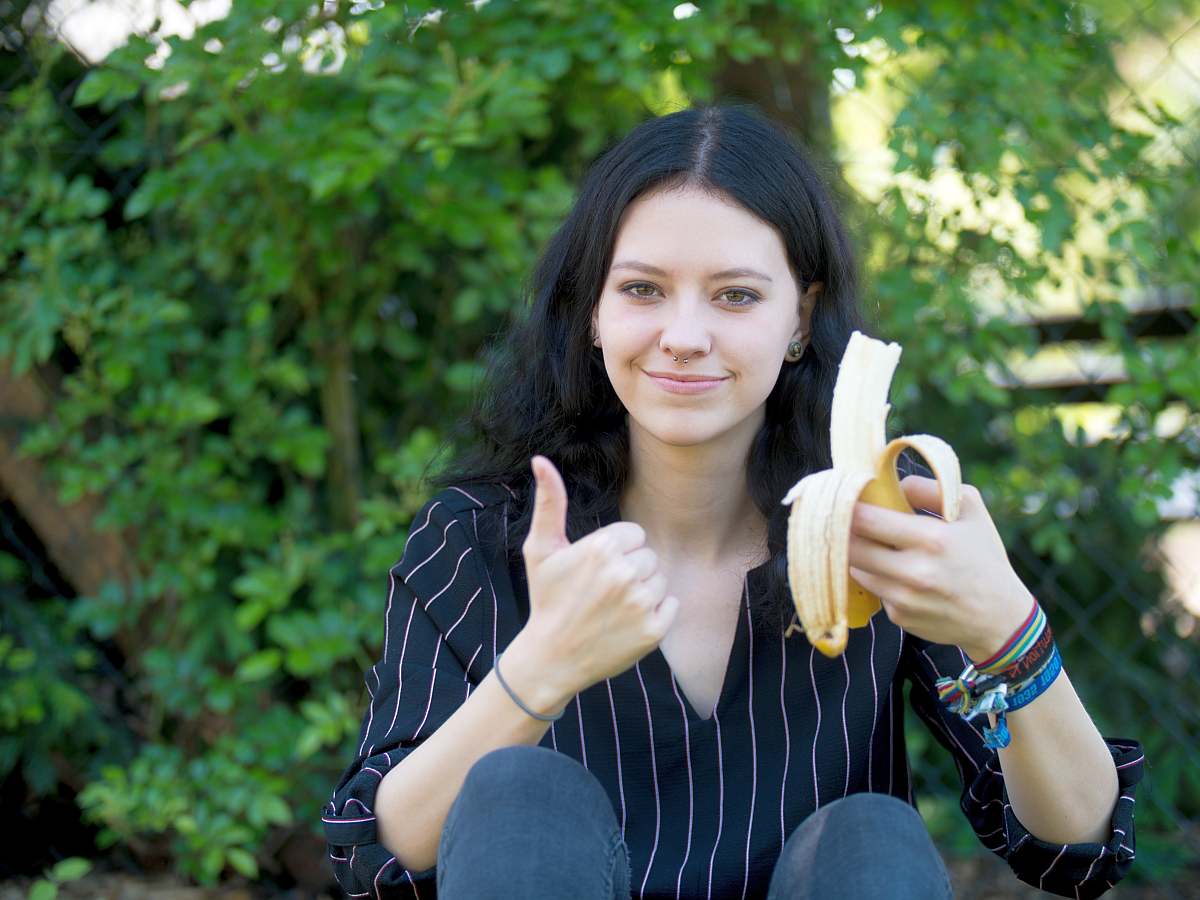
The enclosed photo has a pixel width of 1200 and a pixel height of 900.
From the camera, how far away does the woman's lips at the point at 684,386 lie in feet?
4.73

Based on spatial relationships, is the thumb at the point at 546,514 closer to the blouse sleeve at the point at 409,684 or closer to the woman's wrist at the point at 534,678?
the woman's wrist at the point at 534,678

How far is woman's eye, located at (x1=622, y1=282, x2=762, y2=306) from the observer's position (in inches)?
57.6

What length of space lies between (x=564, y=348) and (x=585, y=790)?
0.63 m

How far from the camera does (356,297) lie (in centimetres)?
234

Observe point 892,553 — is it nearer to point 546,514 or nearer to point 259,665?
point 546,514

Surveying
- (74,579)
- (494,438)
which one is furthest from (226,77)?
(74,579)

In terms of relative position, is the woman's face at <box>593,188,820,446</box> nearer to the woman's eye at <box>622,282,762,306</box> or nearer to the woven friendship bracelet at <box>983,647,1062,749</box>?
the woman's eye at <box>622,282,762,306</box>

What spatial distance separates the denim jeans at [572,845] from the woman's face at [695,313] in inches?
16.6

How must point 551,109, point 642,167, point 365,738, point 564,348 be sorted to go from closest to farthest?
point 365,738 < point 642,167 < point 564,348 < point 551,109

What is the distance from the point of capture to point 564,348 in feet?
5.60

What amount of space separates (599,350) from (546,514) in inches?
20.6

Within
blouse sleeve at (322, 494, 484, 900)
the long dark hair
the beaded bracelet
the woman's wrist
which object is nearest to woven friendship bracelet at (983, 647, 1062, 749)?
the beaded bracelet

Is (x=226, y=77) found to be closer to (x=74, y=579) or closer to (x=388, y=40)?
(x=388, y=40)

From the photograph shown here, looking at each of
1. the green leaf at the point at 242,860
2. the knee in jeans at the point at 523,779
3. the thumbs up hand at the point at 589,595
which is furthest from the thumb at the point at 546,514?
the green leaf at the point at 242,860
